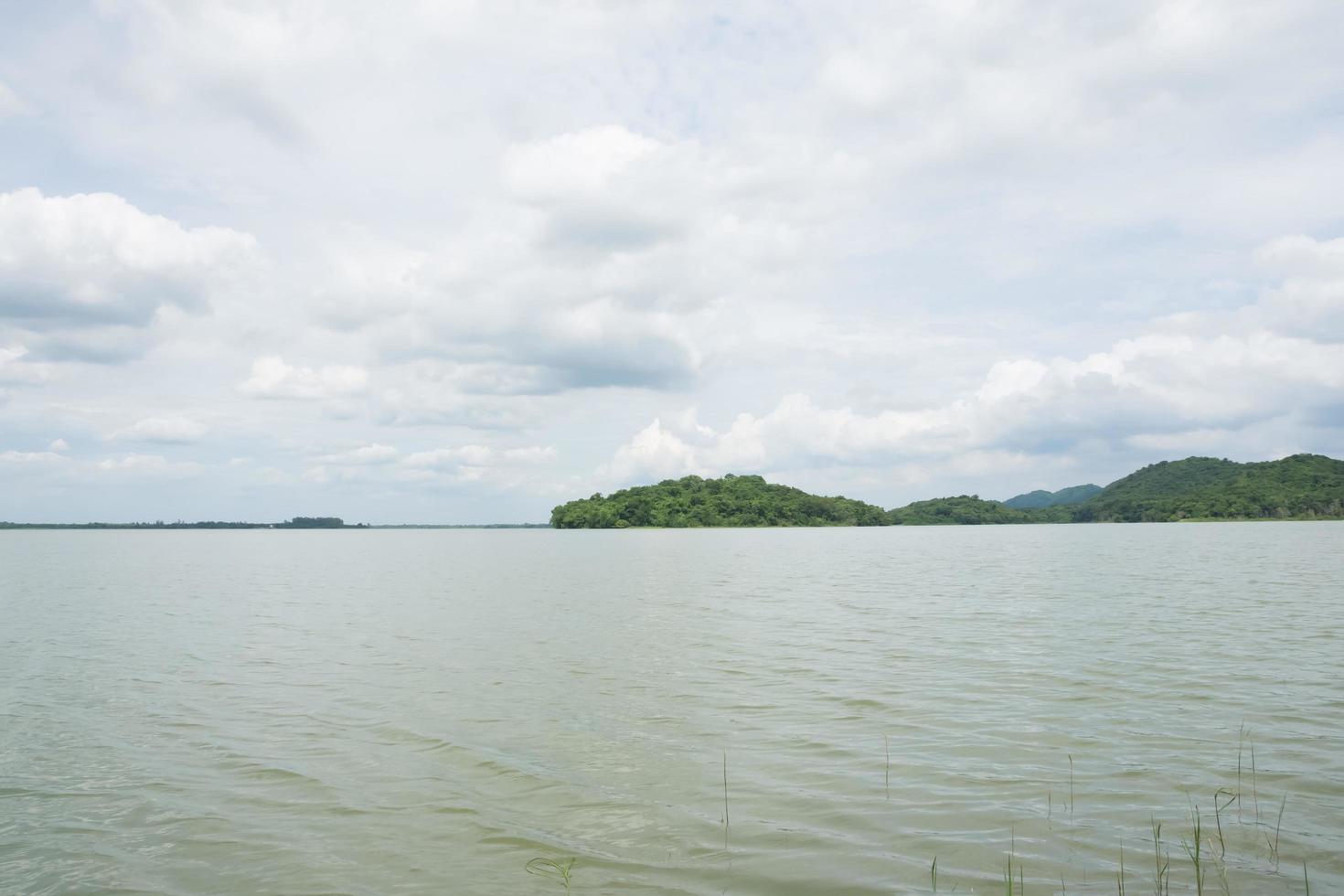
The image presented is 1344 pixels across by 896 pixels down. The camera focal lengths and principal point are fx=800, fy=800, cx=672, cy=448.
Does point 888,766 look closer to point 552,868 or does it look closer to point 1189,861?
point 1189,861

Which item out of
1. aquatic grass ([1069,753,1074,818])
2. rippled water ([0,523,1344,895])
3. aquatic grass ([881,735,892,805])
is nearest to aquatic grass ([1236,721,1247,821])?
rippled water ([0,523,1344,895])

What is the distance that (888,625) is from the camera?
26.4m

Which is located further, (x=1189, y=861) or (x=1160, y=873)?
(x=1189, y=861)

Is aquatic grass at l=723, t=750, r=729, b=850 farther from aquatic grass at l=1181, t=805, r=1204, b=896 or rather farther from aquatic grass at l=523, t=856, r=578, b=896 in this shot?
aquatic grass at l=1181, t=805, r=1204, b=896

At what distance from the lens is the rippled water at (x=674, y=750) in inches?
330

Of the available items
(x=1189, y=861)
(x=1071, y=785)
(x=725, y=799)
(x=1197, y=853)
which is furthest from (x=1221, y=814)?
(x=725, y=799)

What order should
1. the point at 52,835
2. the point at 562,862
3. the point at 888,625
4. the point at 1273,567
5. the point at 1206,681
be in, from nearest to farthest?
the point at 562,862, the point at 52,835, the point at 1206,681, the point at 888,625, the point at 1273,567

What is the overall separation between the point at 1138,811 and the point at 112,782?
1355cm

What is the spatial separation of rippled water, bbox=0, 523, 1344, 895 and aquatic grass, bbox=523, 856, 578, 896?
4.9 inches

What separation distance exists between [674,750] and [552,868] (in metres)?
4.57

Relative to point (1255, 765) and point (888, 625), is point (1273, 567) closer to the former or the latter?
point (888, 625)

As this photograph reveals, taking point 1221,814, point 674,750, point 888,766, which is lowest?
point 674,750

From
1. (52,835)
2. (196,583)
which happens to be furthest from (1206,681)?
(196,583)

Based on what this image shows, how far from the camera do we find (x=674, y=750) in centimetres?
1273
